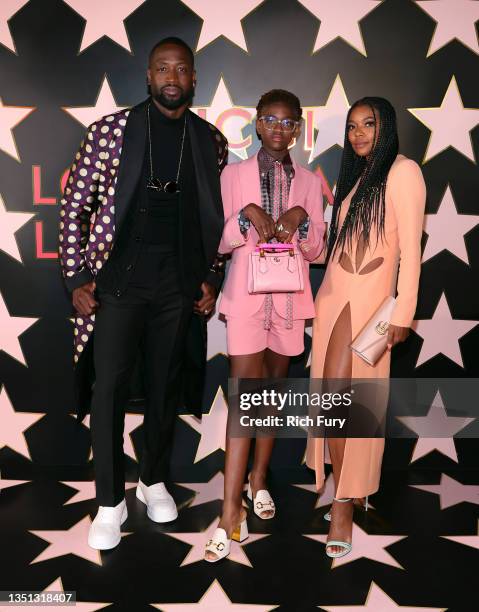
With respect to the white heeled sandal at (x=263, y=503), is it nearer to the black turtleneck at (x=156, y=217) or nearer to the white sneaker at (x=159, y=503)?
the white sneaker at (x=159, y=503)

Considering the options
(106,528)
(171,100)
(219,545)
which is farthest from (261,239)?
(106,528)

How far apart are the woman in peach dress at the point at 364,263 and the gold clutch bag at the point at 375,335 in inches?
1.1

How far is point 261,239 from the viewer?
2.35 m

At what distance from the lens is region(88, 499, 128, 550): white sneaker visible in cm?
242

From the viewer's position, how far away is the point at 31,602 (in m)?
2.09

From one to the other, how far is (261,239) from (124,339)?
733 mm

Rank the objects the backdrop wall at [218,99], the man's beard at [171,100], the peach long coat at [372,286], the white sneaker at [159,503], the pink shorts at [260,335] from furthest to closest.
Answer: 1. the backdrop wall at [218,99]
2. the white sneaker at [159,503]
3. the pink shorts at [260,335]
4. the man's beard at [171,100]
5. the peach long coat at [372,286]

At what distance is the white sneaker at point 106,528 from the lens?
2424 mm

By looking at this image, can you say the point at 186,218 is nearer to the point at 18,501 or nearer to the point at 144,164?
the point at 144,164

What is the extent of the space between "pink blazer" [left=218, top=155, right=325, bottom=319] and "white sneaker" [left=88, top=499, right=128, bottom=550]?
3.31 feet

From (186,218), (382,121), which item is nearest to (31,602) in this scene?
(186,218)

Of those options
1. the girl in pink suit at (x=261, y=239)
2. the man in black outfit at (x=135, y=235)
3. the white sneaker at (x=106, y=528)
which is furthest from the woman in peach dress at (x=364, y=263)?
the white sneaker at (x=106, y=528)

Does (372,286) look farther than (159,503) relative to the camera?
No

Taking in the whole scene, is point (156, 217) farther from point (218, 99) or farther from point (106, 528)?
point (106, 528)
